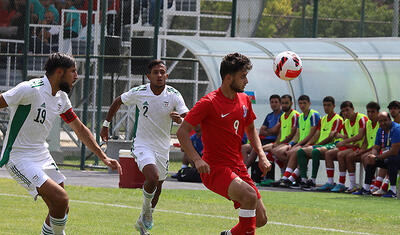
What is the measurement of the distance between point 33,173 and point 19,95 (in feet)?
2.30

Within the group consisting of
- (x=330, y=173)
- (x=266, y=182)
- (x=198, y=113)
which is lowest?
(x=266, y=182)

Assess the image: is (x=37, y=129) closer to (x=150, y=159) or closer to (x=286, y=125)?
(x=150, y=159)

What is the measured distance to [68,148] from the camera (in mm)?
27047

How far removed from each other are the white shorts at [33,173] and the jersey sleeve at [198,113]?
4.33 feet

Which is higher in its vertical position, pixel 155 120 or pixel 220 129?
pixel 220 129

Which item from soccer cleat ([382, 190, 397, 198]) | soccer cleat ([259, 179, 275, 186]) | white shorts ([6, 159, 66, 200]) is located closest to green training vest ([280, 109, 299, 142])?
soccer cleat ([259, 179, 275, 186])

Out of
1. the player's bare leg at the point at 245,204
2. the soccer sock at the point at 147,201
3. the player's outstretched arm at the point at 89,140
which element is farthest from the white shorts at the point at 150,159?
the player's bare leg at the point at 245,204

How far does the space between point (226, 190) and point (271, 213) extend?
5.19 metres

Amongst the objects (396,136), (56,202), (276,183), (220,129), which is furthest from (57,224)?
(276,183)

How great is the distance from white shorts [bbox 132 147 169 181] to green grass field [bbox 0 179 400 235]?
0.70 m

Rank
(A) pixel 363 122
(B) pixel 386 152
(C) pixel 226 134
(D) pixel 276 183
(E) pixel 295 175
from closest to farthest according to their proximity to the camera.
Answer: (C) pixel 226 134 < (B) pixel 386 152 < (A) pixel 363 122 < (E) pixel 295 175 < (D) pixel 276 183

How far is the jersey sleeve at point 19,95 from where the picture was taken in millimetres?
7800

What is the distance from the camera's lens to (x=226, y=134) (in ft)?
27.2

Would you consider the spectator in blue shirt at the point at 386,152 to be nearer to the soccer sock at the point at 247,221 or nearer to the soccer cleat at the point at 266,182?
the soccer cleat at the point at 266,182
